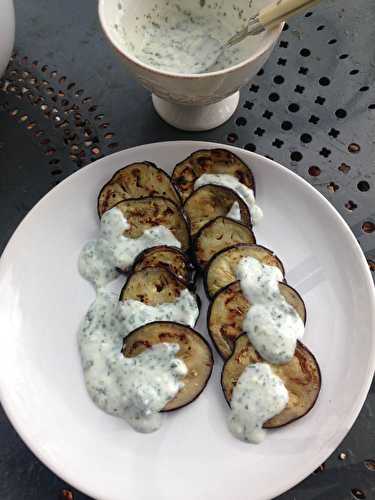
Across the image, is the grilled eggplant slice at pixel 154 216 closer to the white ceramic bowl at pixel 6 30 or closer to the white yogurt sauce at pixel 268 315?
the white yogurt sauce at pixel 268 315

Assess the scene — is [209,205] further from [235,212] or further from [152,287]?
[152,287]

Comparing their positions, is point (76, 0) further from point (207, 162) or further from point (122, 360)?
point (122, 360)

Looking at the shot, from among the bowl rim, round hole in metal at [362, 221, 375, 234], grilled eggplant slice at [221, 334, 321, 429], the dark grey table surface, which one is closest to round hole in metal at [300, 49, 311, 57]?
the dark grey table surface

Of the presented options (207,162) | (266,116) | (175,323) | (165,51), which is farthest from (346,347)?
(165,51)

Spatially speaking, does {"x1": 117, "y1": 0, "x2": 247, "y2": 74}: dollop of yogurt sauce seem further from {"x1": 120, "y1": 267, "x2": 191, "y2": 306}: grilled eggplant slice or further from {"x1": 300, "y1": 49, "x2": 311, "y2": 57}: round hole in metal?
{"x1": 120, "y1": 267, "x2": 191, "y2": 306}: grilled eggplant slice

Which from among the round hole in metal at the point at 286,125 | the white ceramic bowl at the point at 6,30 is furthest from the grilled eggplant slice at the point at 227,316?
the white ceramic bowl at the point at 6,30

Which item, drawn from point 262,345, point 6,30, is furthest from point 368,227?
point 6,30
